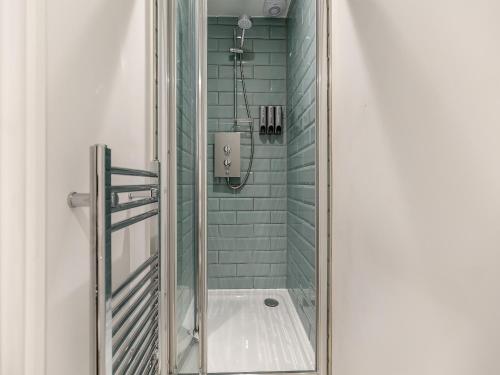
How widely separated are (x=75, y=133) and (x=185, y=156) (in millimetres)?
819

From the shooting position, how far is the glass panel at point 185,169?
4.73 feet

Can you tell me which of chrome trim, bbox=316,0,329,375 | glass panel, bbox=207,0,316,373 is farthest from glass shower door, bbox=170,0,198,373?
glass panel, bbox=207,0,316,373

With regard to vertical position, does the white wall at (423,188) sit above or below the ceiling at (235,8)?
below

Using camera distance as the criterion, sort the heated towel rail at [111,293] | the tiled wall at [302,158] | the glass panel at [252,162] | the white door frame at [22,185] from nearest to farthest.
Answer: the white door frame at [22,185] < the heated towel rail at [111,293] < the tiled wall at [302,158] < the glass panel at [252,162]

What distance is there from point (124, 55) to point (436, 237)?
1.05m

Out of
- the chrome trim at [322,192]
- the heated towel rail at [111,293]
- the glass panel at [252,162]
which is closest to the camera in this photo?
the heated towel rail at [111,293]

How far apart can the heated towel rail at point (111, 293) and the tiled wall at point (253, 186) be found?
1317 mm

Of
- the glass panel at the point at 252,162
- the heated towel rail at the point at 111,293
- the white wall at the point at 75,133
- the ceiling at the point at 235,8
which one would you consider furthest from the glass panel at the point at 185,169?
the ceiling at the point at 235,8

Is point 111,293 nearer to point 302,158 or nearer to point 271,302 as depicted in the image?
point 302,158

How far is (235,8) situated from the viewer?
88.9 inches

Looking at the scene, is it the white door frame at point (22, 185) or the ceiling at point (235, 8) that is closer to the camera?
the white door frame at point (22, 185)

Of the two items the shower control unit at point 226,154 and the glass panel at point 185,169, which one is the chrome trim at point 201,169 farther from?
the shower control unit at point 226,154

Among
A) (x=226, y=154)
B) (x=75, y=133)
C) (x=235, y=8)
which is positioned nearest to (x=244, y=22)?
(x=235, y=8)

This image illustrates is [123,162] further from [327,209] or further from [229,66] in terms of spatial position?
[229,66]
